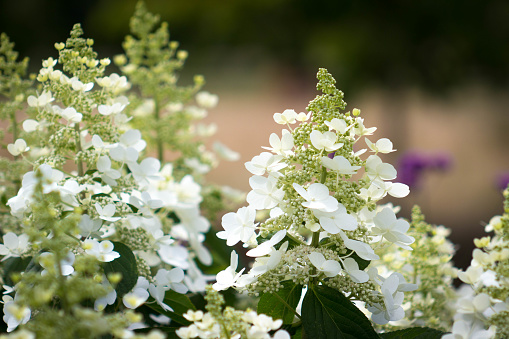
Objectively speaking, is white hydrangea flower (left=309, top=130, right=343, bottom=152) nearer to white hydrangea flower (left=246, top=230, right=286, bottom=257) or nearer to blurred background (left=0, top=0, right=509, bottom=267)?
white hydrangea flower (left=246, top=230, right=286, bottom=257)

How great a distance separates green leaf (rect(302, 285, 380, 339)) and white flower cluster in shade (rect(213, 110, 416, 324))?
0.12ft

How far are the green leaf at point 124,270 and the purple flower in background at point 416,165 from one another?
1.58 m

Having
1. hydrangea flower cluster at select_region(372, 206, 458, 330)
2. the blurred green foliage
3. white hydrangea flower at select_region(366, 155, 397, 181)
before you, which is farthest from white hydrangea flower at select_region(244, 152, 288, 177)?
the blurred green foliage

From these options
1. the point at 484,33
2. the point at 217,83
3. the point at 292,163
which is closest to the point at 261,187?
the point at 292,163

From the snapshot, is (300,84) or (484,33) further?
(300,84)

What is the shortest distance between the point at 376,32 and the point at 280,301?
13.1ft

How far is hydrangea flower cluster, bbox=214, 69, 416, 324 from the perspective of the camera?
683 mm

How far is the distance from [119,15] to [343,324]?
16.0 feet

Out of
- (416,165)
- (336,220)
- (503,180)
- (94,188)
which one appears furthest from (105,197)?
(416,165)

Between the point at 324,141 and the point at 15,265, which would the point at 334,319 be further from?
the point at 15,265

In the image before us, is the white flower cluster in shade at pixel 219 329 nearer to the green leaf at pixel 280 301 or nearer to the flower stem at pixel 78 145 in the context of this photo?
the green leaf at pixel 280 301

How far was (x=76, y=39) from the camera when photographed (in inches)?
34.1

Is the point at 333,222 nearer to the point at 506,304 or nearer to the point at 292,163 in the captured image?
the point at 292,163

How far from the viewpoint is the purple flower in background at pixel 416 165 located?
2298mm
